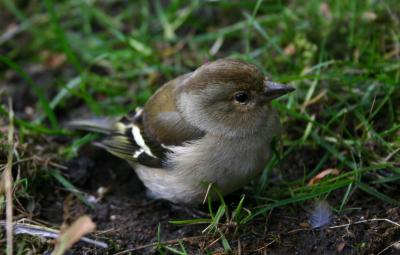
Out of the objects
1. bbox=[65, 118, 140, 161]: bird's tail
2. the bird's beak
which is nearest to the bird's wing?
bbox=[65, 118, 140, 161]: bird's tail

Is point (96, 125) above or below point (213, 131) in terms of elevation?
below

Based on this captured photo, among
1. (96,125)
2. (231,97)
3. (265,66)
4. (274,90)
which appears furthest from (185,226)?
(265,66)

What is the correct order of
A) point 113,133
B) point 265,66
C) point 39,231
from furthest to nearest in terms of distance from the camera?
point 265,66, point 113,133, point 39,231

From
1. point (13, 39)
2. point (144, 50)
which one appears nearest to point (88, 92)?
point (144, 50)

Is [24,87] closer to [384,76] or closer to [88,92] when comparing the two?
[88,92]

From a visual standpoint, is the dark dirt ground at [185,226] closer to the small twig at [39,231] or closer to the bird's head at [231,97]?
A: the small twig at [39,231]

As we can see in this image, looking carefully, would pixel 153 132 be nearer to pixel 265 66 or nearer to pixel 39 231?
pixel 39 231

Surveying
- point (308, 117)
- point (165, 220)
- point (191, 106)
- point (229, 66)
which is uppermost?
point (229, 66)
